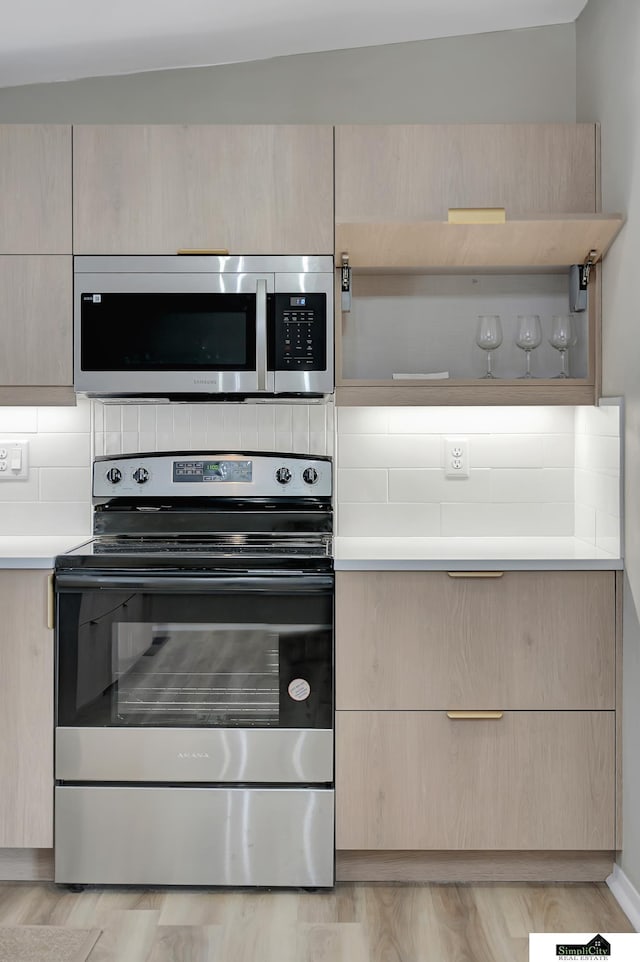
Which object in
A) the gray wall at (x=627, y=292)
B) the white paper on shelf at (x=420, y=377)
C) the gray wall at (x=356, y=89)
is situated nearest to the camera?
the gray wall at (x=627, y=292)

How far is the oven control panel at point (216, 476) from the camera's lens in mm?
2951

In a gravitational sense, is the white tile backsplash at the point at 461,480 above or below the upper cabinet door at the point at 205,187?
below

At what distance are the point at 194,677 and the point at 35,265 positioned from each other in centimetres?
131

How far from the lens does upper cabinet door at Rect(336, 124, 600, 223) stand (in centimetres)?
265

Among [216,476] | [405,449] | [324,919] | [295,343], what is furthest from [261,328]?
[324,919]

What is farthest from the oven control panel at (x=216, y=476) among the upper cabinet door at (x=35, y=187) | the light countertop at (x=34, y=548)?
the upper cabinet door at (x=35, y=187)

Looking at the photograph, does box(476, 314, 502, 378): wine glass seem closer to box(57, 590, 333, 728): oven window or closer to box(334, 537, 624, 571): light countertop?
box(334, 537, 624, 571): light countertop

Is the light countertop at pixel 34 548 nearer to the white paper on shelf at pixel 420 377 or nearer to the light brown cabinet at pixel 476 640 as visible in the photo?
the light brown cabinet at pixel 476 640

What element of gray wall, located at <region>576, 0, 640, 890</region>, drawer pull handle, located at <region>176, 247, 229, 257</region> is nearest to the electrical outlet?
gray wall, located at <region>576, 0, 640, 890</region>

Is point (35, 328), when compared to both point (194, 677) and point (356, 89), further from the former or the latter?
point (356, 89)

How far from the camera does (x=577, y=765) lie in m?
2.43

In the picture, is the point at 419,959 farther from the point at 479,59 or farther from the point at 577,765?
the point at 479,59

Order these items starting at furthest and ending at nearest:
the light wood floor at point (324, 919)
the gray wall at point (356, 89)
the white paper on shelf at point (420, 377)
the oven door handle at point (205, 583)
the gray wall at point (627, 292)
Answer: the gray wall at point (356, 89), the white paper on shelf at point (420, 377), the oven door handle at point (205, 583), the gray wall at point (627, 292), the light wood floor at point (324, 919)

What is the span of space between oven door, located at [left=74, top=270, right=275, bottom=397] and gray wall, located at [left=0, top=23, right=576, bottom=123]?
70 cm
